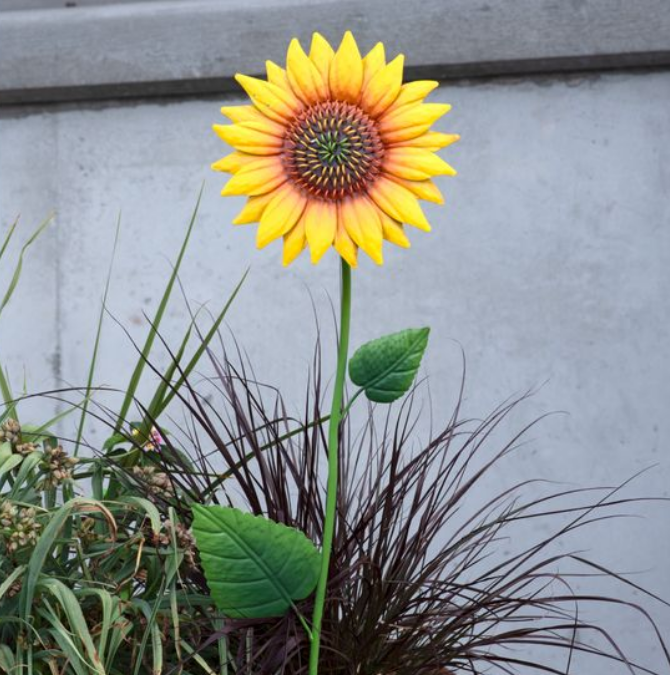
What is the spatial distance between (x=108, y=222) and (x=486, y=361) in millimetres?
911


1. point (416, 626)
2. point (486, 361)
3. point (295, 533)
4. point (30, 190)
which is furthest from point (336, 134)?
point (30, 190)

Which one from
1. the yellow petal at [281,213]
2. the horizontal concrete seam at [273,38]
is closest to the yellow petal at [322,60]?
the yellow petal at [281,213]

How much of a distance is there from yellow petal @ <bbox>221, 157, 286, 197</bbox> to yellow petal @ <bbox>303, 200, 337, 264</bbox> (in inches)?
1.5

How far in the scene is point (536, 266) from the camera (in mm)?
2707

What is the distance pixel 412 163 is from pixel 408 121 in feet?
0.14

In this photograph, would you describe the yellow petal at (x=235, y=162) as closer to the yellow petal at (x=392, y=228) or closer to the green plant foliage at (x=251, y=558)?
the yellow petal at (x=392, y=228)

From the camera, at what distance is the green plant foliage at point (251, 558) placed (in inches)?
45.4

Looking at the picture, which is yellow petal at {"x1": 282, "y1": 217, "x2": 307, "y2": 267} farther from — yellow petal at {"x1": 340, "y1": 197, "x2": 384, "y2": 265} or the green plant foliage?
the green plant foliage

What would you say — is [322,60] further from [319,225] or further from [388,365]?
[388,365]

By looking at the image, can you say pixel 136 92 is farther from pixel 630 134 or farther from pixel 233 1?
pixel 630 134

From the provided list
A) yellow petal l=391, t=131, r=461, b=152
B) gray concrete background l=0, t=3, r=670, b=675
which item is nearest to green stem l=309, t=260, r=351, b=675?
yellow petal l=391, t=131, r=461, b=152

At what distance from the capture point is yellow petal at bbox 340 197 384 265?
3.51ft

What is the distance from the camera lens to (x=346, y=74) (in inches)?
44.1

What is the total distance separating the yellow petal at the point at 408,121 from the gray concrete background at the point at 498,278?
61.8 inches
